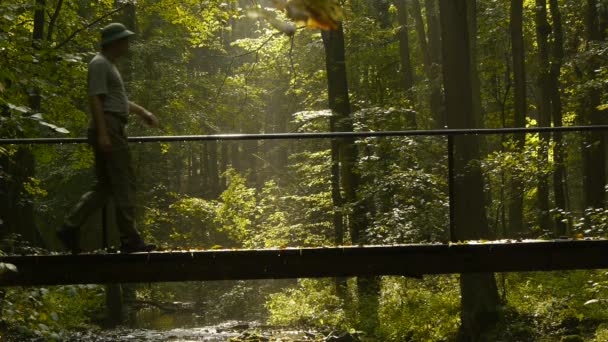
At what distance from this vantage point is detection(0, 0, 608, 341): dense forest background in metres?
10.5

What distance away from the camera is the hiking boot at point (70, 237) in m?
6.09

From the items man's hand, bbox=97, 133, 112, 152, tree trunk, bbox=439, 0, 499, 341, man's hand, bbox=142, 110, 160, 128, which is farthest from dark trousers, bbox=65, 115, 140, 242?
tree trunk, bbox=439, 0, 499, 341

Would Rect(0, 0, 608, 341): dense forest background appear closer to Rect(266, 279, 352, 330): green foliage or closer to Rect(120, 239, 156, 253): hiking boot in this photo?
Rect(266, 279, 352, 330): green foliage

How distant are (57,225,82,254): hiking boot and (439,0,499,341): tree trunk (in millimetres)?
6438

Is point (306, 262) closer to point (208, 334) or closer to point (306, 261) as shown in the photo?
point (306, 261)

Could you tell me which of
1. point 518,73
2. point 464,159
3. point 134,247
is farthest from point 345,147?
point 134,247

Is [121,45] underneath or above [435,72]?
underneath

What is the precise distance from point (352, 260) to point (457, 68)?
574 cm

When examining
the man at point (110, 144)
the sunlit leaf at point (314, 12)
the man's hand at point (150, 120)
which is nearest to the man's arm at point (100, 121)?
the man at point (110, 144)

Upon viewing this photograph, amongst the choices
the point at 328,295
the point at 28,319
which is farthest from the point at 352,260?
the point at 328,295

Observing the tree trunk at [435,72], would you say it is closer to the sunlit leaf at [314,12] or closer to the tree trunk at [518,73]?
the tree trunk at [518,73]

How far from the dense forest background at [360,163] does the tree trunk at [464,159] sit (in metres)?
0.02

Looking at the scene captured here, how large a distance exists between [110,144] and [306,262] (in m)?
1.99

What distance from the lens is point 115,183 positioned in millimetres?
5969
